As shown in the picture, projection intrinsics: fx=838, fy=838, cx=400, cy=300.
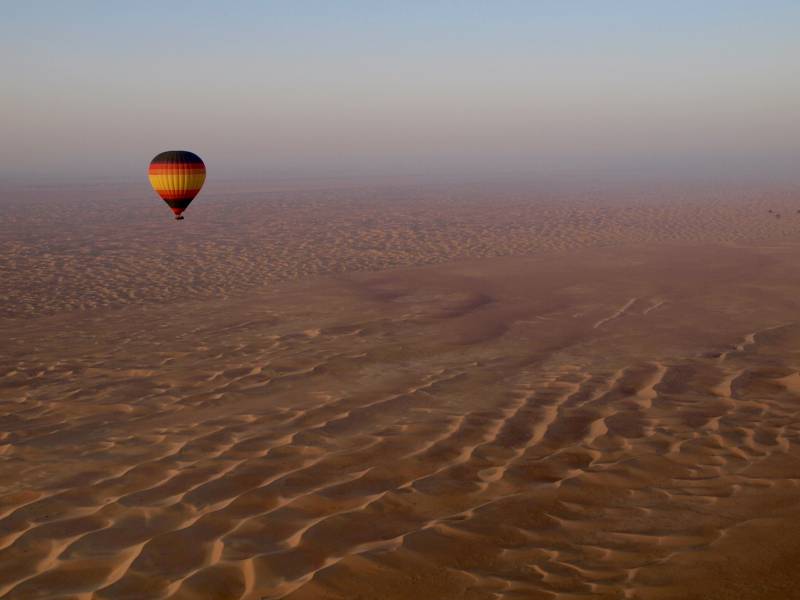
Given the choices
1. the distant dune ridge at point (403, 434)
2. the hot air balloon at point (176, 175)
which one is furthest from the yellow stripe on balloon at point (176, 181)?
the distant dune ridge at point (403, 434)

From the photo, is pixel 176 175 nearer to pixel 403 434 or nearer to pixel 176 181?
pixel 176 181

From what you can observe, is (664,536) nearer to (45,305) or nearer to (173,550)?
(173,550)

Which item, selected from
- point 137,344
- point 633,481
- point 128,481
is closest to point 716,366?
point 633,481

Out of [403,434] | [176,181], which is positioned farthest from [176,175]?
[403,434]

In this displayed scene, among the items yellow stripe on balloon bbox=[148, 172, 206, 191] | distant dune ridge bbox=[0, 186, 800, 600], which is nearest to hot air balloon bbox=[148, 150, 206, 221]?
yellow stripe on balloon bbox=[148, 172, 206, 191]

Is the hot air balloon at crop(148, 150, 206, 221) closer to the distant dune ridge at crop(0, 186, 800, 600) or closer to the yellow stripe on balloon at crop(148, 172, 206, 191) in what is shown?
the yellow stripe on balloon at crop(148, 172, 206, 191)

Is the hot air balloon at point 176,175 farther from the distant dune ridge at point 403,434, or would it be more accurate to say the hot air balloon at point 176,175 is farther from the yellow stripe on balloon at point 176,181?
the distant dune ridge at point 403,434

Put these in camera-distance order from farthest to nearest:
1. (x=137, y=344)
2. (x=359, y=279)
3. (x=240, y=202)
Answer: (x=240, y=202) < (x=359, y=279) < (x=137, y=344)
